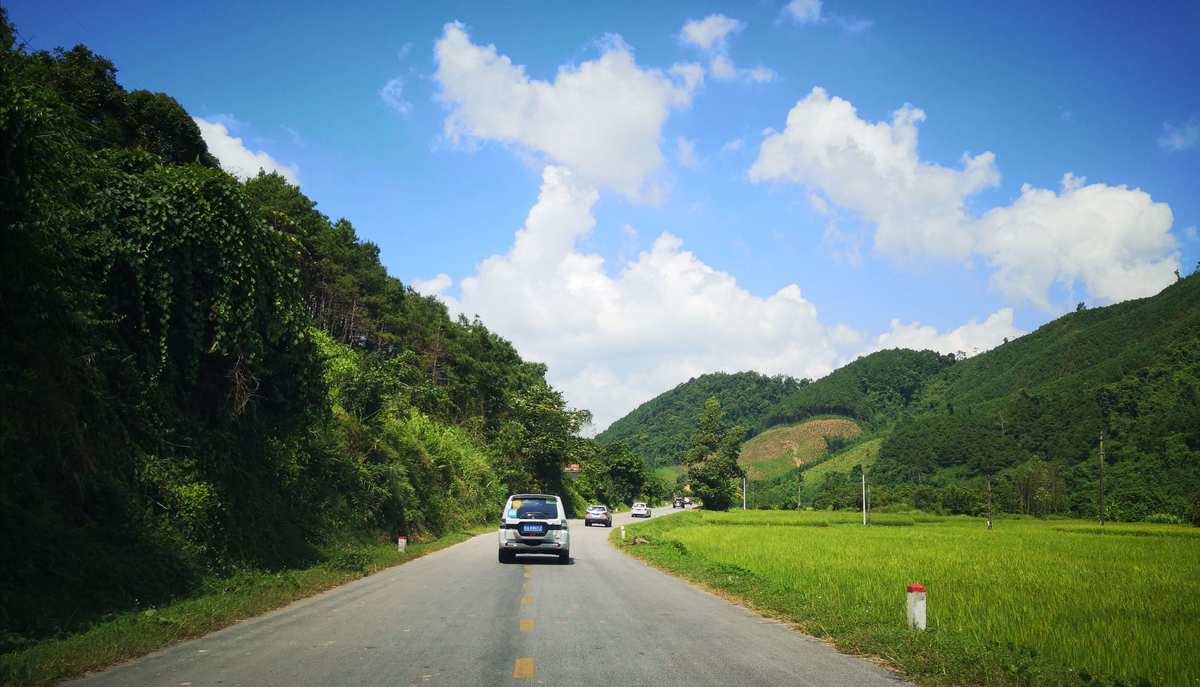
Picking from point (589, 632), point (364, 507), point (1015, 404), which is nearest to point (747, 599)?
point (589, 632)

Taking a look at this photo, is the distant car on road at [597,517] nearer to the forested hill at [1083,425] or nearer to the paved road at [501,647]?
the paved road at [501,647]

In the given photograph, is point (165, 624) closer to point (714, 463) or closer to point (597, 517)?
point (597, 517)

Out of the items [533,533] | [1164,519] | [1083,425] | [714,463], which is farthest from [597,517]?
[1083,425]

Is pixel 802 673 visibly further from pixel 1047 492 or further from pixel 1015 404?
pixel 1015 404

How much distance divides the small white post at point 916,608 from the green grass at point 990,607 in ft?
0.55

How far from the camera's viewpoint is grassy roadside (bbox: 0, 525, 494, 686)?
671 centimetres

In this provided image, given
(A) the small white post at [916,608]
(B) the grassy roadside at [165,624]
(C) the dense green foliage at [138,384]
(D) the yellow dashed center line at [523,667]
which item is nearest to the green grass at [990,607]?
(A) the small white post at [916,608]

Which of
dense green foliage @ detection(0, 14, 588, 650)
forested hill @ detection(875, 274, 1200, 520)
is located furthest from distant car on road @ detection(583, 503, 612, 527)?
forested hill @ detection(875, 274, 1200, 520)

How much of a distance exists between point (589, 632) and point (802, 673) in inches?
116

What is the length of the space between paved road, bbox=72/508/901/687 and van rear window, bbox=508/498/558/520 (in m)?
6.49

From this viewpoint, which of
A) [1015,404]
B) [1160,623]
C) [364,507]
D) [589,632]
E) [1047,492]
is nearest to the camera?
[589,632]

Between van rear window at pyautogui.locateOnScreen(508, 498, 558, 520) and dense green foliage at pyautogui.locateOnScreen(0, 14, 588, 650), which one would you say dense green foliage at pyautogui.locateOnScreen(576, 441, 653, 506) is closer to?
dense green foliage at pyautogui.locateOnScreen(0, 14, 588, 650)

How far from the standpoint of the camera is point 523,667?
22.2 feet

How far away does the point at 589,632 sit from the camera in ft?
29.1
